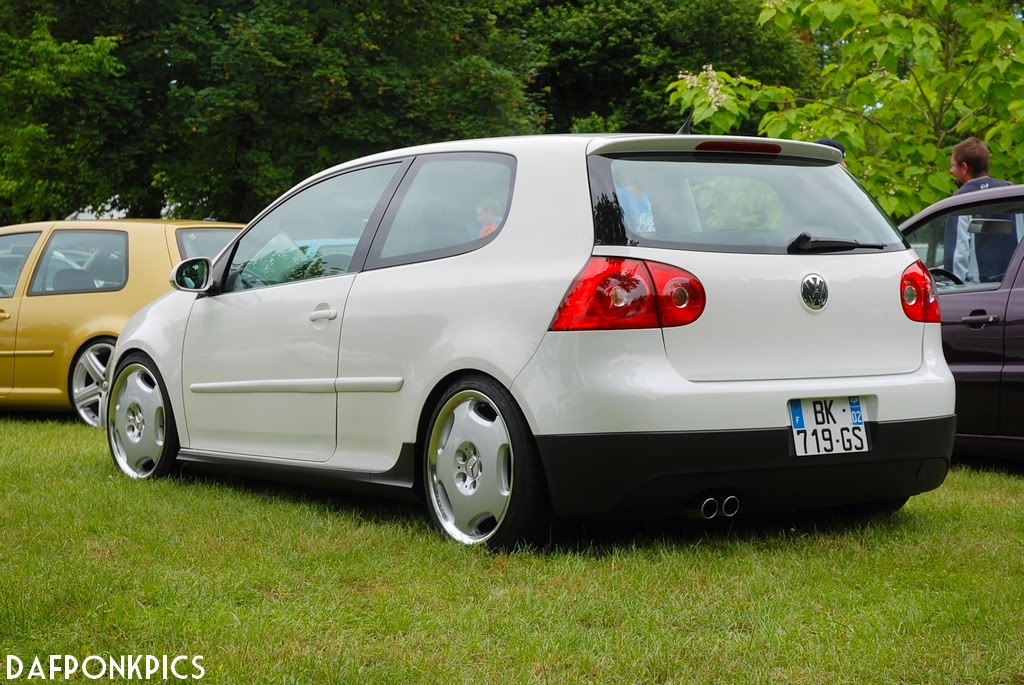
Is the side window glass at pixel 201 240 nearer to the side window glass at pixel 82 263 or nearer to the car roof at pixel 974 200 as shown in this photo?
the side window glass at pixel 82 263

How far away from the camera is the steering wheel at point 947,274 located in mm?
7887

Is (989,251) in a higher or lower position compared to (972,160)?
lower

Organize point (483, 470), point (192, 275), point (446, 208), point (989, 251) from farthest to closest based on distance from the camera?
1. point (989, 251)
2. point (192, 275)
3. point (446, 208)
4. point (483, 470)

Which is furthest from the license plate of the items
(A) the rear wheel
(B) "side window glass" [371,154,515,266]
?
(A) the rear wheel

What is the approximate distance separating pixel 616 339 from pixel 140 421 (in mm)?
3450

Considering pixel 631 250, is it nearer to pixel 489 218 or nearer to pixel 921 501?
pixel 489 218

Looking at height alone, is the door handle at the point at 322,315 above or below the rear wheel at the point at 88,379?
above

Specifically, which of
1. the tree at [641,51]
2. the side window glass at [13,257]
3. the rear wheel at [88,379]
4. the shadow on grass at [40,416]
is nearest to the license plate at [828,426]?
the rear wheel at [88,379]

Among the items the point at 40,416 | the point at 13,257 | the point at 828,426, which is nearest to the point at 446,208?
the point at 828,426

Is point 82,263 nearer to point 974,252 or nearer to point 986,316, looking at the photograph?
point 974,252

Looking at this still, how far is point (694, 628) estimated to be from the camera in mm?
4074

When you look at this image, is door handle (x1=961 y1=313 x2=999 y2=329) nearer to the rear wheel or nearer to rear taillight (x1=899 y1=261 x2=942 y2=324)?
rear taillight (x1=899 y1=261 x2=942 y2=324)

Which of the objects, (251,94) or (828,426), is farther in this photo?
(251,94)

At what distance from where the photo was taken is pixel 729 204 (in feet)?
17.3
